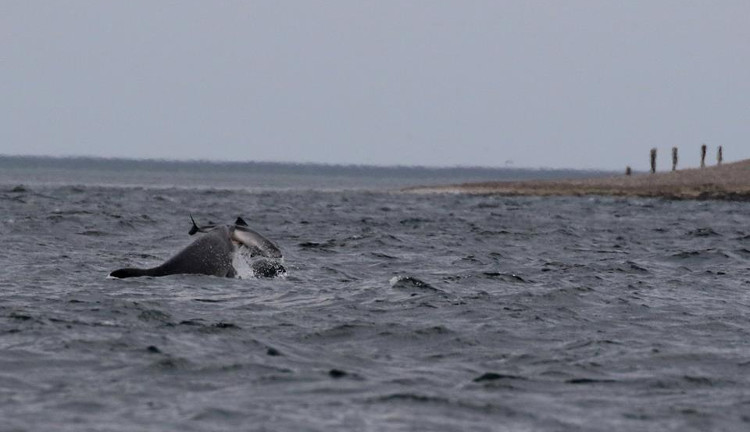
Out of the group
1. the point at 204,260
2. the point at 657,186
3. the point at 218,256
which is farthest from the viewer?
the point at 657,186

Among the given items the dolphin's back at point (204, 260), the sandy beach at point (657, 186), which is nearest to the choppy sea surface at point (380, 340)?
the dolphin's back at point (204, 260)

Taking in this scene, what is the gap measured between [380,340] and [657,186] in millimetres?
58699

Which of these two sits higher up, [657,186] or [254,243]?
[254,243]

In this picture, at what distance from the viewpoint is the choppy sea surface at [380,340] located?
10.7m

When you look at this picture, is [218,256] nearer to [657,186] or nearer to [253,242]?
[253,242]

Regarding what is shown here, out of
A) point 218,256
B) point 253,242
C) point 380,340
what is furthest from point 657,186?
point 380,340

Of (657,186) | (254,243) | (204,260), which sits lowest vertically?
(657,186)

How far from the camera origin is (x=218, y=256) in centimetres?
2089

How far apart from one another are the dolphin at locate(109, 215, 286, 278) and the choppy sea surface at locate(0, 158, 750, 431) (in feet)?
1.21

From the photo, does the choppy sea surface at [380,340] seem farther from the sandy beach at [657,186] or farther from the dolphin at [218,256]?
the sandy beach at [657,186]

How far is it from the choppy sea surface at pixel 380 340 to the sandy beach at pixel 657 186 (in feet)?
128

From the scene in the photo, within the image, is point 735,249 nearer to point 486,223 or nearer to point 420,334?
point 486,223

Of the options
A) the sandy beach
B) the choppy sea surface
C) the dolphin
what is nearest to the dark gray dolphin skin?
the dolphin

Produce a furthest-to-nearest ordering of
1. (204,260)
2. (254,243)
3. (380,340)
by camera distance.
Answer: (254,243), (204,260), (380,340)
